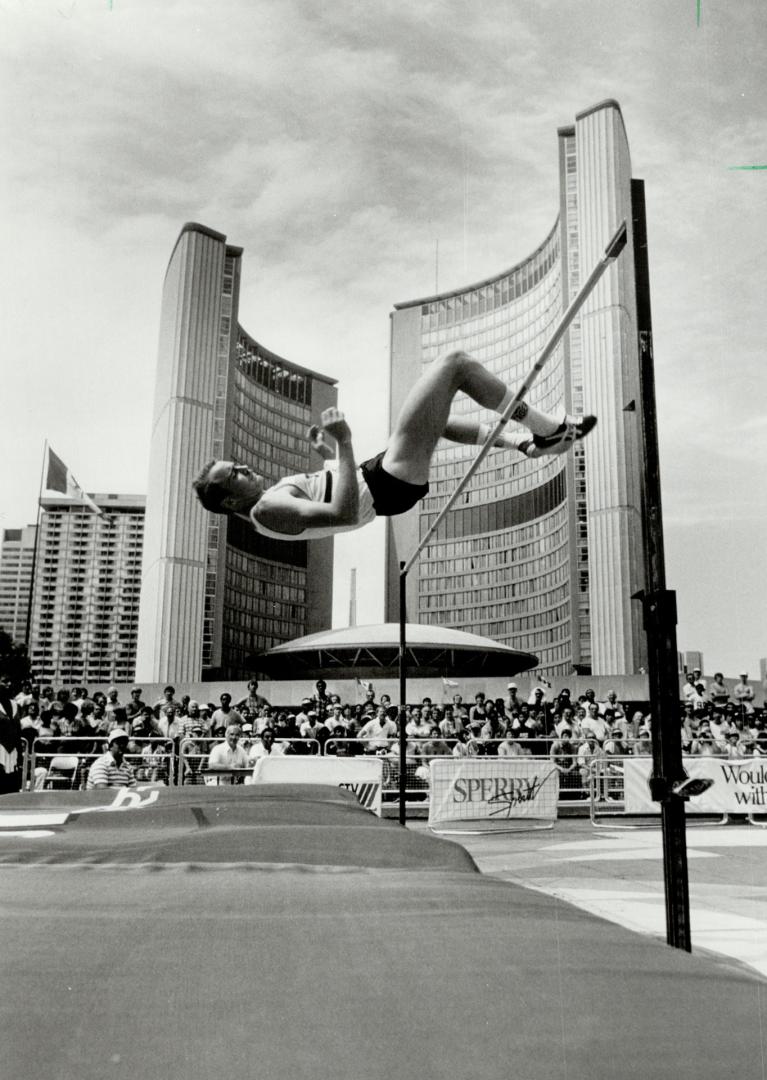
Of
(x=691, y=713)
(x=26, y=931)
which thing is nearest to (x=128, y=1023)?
(x=26, y=931)

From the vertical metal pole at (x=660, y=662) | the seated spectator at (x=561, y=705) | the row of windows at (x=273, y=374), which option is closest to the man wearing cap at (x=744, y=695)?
the seated spectator at (x=561, y=705)

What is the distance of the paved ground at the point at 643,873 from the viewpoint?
2.85 m

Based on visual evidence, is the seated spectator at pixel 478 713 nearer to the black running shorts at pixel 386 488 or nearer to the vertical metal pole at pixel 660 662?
the black running shorts at pixel 386 488

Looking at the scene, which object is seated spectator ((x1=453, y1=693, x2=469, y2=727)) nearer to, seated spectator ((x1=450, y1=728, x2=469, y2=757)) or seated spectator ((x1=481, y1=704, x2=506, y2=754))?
seated spectator ((x1=481, y1=704, x2=506, y2=754))

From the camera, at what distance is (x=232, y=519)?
4938 mm

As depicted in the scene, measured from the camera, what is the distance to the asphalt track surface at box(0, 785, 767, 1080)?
0.81 metres

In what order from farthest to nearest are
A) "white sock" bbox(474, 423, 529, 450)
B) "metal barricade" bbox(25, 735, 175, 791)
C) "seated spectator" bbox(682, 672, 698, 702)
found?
1. "seated spectator" bbox(682, 672, 698, 702)
2. "metal barricade" bbox(25, 735, 175, 791)
3. "white sock" bbox(474, 423, 529, 450)

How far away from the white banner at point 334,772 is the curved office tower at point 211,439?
5.31ft

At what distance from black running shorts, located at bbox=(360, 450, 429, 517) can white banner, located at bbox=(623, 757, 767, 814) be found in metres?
4.58

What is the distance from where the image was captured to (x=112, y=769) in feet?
20.1

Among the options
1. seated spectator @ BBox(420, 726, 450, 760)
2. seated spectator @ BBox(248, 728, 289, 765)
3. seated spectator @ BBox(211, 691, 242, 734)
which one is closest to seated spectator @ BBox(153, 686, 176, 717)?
seated spectator @ BBox(211, 691, 242, 734)

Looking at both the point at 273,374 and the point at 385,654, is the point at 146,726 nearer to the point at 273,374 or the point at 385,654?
the point at 273,374

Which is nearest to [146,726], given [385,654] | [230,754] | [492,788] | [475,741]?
[230,754]

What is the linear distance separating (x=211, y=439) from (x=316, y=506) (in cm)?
108
